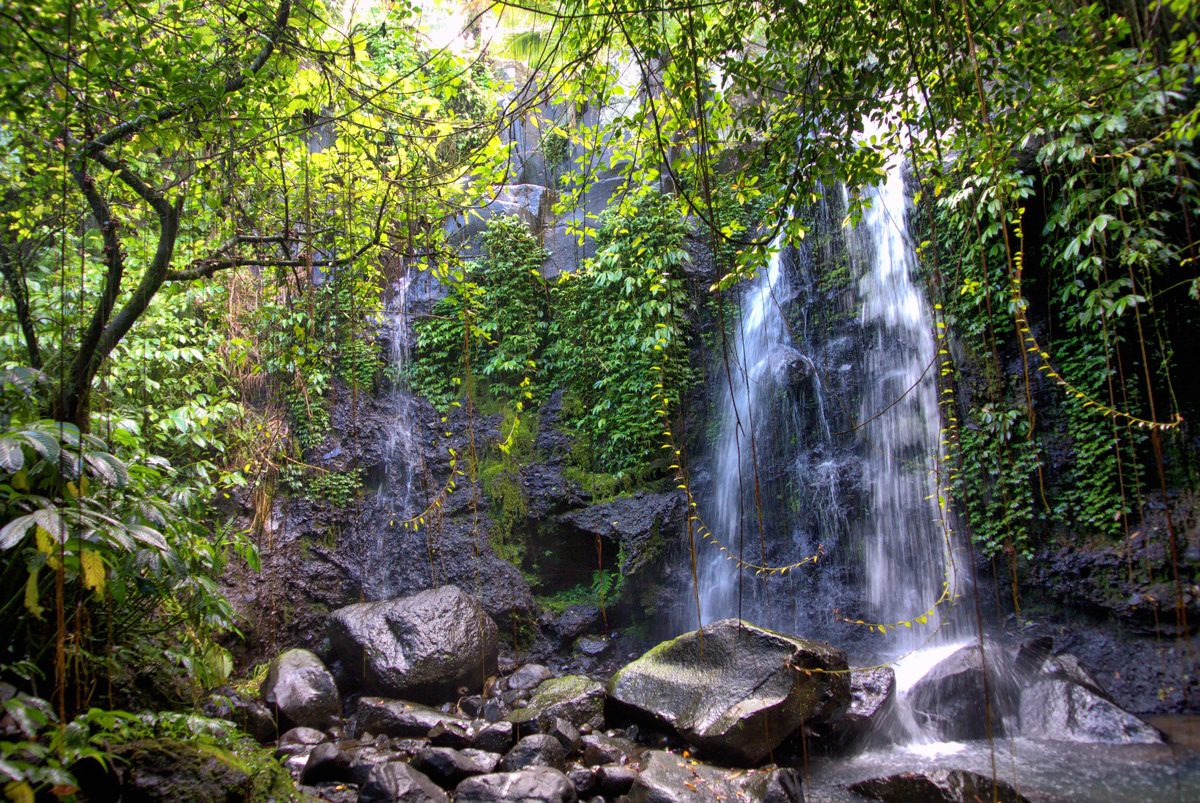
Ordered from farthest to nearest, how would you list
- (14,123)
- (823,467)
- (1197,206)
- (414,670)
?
(823,467)
(414,670)
(1197,206)
(14,123)

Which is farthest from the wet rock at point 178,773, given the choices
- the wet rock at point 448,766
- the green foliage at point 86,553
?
the wet rock at point 448,766

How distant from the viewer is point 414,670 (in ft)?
20.3

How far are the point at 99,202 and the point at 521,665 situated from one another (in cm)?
565

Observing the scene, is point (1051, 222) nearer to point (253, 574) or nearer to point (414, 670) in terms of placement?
point (414, 670)

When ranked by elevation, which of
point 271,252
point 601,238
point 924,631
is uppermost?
point 601,238

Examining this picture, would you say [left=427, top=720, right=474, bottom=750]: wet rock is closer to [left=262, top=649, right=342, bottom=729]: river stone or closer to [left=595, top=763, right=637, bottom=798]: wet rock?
[left=262, top=649, right=342, bottom=729]: river stone

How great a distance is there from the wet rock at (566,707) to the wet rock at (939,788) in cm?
211

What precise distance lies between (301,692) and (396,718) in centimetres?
92

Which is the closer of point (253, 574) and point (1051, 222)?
point (1051, 222)

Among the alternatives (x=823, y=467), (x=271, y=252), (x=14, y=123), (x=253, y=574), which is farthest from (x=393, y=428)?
(x=14, y=123)

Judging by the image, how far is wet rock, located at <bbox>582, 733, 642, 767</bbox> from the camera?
476 cm

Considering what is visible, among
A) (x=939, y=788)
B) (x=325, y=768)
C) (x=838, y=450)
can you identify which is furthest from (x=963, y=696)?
(x=325, y=768)

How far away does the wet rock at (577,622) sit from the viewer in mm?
7551

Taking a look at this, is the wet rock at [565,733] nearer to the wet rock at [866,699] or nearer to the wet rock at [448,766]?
the wet rock at [448,766]
